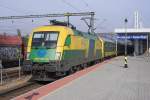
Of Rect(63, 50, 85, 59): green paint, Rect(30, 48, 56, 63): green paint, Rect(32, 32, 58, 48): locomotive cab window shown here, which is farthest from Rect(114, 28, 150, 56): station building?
Rect(30, 48, 56, 63): green paint

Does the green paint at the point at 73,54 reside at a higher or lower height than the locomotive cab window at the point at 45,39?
lower

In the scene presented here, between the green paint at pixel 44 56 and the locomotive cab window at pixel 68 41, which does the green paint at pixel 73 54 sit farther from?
the green paint at pixel 44 56

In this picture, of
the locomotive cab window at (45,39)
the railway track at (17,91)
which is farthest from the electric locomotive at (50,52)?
the railway track at (17,91)

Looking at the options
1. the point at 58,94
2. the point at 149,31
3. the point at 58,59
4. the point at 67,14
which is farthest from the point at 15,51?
the point at 149,31

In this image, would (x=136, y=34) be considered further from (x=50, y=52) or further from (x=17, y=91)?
(x=17, y=91)

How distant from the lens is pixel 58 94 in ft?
40.8

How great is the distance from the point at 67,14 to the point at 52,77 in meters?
20.2

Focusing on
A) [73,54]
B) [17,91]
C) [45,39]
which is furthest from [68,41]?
[17,91]

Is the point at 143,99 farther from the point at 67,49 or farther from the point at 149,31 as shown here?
the point at 149,31

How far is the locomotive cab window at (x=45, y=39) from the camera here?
62.1 feet

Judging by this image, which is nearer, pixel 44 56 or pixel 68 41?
pixel 44 56

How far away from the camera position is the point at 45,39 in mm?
19234

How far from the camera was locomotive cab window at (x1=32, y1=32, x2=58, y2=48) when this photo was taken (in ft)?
62.1

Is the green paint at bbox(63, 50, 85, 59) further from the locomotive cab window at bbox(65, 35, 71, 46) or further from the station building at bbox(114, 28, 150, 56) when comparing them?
the station building at bbox(114, 28, 150, 56)
